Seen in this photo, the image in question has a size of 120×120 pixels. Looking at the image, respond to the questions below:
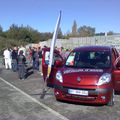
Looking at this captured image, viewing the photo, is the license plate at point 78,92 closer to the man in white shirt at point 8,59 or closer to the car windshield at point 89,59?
the car windshield at point 89,59

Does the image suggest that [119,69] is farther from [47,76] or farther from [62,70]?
[47,76]

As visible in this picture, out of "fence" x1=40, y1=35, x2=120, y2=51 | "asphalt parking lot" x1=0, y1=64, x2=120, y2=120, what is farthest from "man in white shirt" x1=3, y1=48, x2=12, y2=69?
"asphalt parking lot" x1=0, y1=64, x2=120, y2=120

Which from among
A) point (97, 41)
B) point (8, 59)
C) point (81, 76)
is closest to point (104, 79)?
point (81, 76)

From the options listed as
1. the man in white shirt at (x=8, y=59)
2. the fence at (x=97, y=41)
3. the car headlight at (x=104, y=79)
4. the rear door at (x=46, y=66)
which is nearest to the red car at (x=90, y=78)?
the car headlight at (x=104, y=79)

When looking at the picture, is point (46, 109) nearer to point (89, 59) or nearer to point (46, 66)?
point (89, 59)

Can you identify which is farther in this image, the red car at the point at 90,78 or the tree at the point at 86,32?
the tree at the point at 86,32

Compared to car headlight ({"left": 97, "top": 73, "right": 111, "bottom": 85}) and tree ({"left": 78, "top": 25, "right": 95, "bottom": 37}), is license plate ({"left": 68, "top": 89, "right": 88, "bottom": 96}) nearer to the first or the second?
car headlight ({"left": 97, "top": 73, "right": 111, "bottom": 85})

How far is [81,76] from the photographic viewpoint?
865cm

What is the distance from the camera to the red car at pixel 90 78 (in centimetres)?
844

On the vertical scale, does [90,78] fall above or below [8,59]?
above

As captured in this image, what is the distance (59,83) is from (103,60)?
1.77 meters

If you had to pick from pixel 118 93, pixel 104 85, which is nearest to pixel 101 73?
pixel 104 85

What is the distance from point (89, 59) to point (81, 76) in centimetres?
144

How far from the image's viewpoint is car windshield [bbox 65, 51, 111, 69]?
958 centimetres
